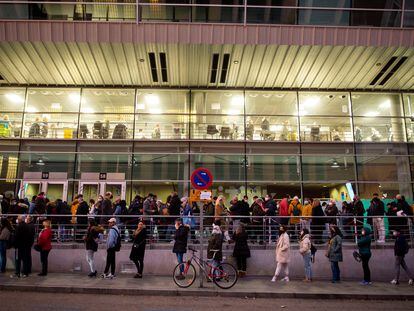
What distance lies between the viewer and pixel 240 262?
42.4 ft

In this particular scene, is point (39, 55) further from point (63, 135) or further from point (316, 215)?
point (316, 215)

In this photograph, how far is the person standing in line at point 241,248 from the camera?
1270 centimetres

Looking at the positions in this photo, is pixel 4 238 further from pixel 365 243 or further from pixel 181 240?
pixel 365 243

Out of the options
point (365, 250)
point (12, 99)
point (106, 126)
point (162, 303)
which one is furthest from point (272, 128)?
point (12, 99)

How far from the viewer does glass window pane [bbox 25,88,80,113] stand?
20.9 meters

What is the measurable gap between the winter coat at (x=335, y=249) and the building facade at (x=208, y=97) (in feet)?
24.1

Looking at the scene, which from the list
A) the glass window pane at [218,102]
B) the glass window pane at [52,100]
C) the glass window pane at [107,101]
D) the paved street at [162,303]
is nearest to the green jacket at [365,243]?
the paved street at [162,303]

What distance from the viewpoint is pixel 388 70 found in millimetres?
19234

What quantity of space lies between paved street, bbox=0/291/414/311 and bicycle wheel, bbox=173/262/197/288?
90 cm

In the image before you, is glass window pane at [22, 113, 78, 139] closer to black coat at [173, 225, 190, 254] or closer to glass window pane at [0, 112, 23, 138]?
glass window pane at [0, 112, 23, 138]

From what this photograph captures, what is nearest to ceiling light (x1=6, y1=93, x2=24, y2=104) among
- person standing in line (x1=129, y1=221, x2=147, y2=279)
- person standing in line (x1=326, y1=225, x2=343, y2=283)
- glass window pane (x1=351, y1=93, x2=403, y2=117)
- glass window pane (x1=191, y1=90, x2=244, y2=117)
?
glass window pane (x1=191, y1=90, x2=244, y2=117)

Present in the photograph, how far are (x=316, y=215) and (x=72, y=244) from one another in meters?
8.25

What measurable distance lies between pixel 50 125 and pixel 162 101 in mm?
5701

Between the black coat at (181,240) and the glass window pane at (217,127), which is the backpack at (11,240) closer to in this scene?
the black coat at (181,240)
